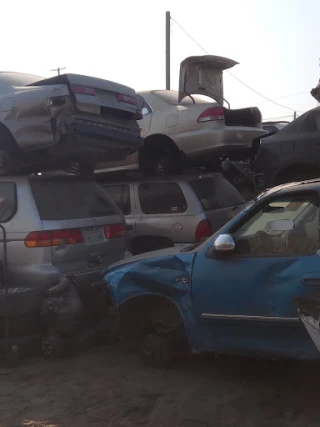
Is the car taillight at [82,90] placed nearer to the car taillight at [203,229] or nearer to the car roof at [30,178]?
the car roof at [30,178]

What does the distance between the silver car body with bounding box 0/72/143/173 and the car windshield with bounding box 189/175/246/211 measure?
1403 mm

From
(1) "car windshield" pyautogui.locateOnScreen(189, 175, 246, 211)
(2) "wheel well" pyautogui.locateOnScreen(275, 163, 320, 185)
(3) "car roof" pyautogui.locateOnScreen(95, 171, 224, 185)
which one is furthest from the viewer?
(2) "wheel well" pyautogui.locateOnScreen(275, 163, 320, 185)

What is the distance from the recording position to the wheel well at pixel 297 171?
8492 mm

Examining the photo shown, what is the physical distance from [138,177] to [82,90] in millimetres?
2179

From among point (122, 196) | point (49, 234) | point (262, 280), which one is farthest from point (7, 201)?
point (262, 280)

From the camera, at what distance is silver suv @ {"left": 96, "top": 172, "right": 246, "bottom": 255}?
25.4 ft

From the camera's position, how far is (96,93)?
6941 millimetres

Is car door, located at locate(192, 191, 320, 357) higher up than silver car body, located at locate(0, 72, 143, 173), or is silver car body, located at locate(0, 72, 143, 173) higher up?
silver car body, located at locate(0, 72, 143, 173)

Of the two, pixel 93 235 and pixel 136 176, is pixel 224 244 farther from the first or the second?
pixel 136 176

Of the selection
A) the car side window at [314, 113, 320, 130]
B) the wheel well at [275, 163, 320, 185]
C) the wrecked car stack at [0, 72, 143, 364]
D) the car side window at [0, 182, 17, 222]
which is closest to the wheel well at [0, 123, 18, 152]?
the wrecked car stack at [0, 72, 143, 364]

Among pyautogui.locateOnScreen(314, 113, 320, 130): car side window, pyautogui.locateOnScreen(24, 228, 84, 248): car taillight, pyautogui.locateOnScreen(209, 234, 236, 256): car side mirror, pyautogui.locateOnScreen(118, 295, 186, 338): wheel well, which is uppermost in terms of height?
pyautogui.locateOnScreen(314, 113, 320, 130): car side window

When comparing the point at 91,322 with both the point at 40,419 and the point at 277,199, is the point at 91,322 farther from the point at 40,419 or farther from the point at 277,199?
the point at 277,199

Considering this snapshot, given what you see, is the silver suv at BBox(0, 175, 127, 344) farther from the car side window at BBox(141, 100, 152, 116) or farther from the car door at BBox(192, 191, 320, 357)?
the car side window at BBox(141, 100, 152, 116)

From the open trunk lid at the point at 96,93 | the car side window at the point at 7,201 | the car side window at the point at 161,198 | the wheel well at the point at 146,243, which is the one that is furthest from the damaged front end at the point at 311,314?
the wheel well at the point at 146,243
